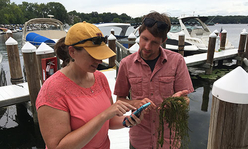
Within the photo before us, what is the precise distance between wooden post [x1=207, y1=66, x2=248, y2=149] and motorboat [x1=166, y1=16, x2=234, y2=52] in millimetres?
10509

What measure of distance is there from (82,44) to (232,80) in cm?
107

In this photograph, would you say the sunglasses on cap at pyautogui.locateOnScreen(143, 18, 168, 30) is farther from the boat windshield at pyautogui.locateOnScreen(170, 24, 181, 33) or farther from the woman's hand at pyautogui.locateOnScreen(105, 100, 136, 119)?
the boat windshield at pyautogui.locateOnScreen(170, 24, 181, 33)

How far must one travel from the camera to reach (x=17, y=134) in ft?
16.4

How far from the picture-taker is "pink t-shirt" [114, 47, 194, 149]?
183 cm

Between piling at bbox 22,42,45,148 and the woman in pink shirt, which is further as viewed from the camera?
piling at bbox 22,42,45,148

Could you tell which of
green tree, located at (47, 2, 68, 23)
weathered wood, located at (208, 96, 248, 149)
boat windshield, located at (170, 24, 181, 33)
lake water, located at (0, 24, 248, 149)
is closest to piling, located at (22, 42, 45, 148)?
lake water, located at (0, 24, 248, 149)

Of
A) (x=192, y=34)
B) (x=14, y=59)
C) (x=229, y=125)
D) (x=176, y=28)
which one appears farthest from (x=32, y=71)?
(x=192, y=34)

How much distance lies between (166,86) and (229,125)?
2.27 feet

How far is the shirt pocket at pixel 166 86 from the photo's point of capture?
1822 mm

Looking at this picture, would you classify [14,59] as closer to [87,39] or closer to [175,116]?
[87,39]

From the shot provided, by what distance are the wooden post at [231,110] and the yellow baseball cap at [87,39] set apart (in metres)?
0.88

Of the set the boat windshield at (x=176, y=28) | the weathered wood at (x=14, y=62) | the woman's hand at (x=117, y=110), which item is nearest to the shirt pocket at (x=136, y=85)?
the woman's hand at (x=117, y=110)

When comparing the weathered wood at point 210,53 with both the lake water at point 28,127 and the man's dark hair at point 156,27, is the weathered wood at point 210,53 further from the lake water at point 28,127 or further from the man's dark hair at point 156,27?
the man's dark hair at point 156,27

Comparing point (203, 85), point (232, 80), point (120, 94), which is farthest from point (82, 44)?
point (203, 85)
